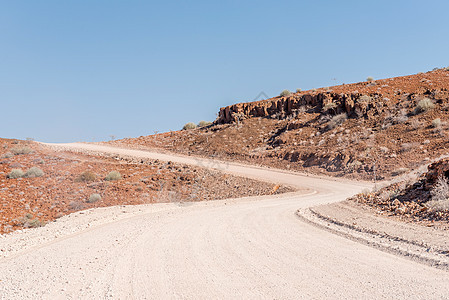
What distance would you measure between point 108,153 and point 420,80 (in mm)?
37197

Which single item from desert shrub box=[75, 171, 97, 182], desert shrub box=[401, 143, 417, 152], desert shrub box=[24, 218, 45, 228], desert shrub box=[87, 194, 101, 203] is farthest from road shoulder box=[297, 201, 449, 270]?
desert shrub box=[401, 143, 417, 152]

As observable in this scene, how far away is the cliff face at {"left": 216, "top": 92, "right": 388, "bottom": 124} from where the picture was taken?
3194 centimetres

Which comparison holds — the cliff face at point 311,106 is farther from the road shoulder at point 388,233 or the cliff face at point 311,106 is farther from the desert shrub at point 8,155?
the desert shrub at point 8,155

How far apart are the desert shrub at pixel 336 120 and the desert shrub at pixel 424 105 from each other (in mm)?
6655

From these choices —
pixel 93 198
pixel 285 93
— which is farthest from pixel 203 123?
pixel 93 198

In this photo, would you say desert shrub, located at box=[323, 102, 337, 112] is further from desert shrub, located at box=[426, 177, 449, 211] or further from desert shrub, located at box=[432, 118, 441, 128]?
desert shrub, located at box=[426, 177, 449, 211]

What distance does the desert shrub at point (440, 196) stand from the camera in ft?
26.4

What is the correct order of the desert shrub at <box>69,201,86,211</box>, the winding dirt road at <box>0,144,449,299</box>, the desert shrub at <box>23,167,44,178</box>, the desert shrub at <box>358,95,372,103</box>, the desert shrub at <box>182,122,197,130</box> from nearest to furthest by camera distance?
the winding dirt road at <box>0,144,449,299</box>, the desert shrub at <box>69,201,86,211</box>, the desert shrub at <box>23,167,44,178</box>, the desert shrub at <box>358,95,372,103</box>, the desert shrub at <box>182,122,197,130</box>

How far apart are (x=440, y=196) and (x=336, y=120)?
81.2 ft

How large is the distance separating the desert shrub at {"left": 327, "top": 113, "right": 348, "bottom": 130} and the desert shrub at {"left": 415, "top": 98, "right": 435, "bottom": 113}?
6.66m

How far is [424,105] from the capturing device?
27328 millimetres

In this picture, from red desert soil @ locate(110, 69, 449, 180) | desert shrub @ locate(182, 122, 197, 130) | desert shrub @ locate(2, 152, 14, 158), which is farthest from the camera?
desert shrub @ locate(182, 122, 197, 130)

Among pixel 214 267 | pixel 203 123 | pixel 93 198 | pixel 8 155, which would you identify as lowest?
pixel 93 198

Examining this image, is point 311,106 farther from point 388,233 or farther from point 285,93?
point 388,233
